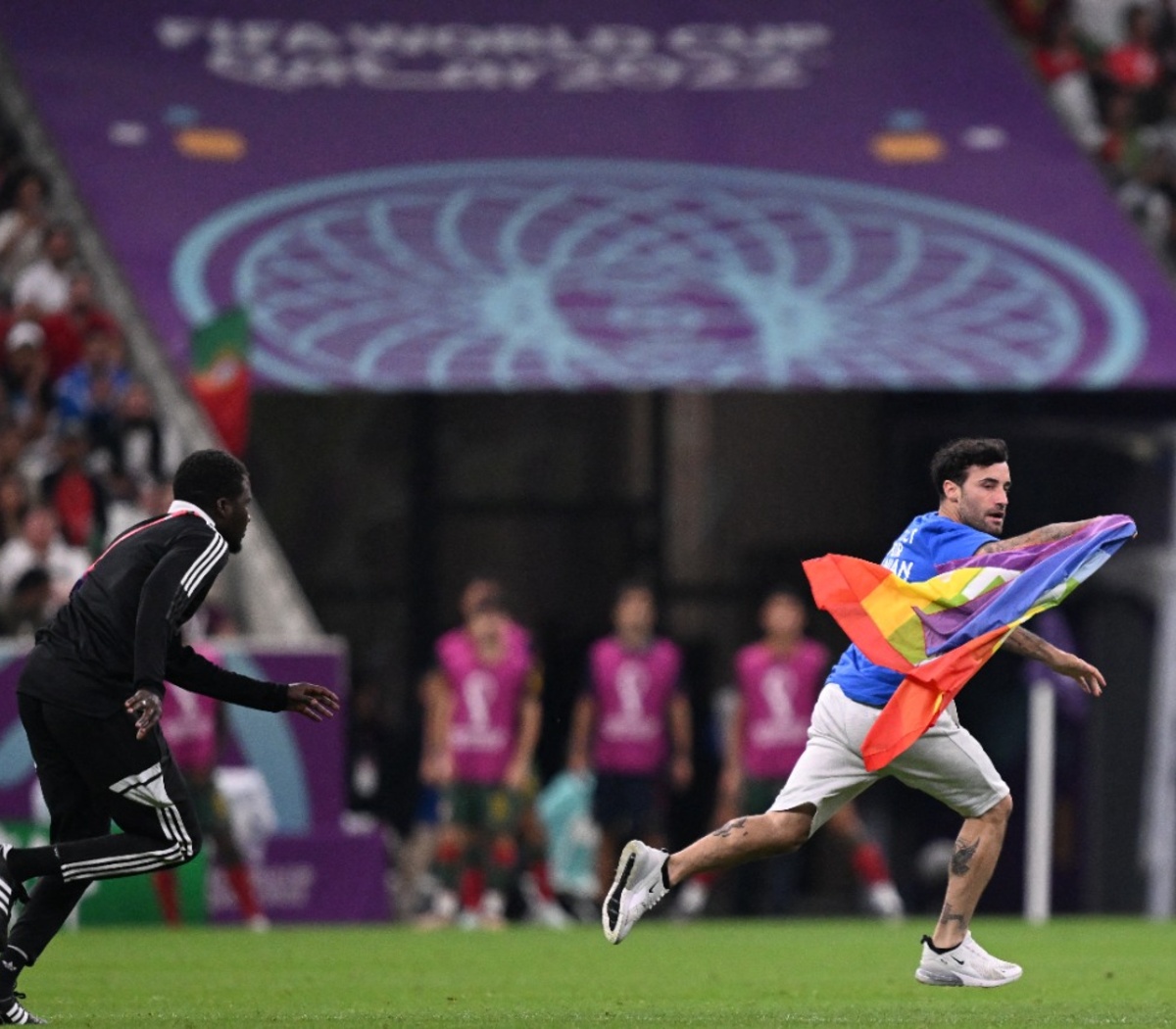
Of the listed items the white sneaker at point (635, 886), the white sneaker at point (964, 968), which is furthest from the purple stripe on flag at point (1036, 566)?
the white sneaker at point (635, 886)

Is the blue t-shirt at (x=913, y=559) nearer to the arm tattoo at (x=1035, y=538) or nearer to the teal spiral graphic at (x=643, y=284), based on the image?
the arm tattoo at (x=1035, y=538)

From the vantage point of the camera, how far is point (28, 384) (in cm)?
1858

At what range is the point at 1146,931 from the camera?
15031 mm

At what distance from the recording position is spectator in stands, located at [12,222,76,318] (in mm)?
19245

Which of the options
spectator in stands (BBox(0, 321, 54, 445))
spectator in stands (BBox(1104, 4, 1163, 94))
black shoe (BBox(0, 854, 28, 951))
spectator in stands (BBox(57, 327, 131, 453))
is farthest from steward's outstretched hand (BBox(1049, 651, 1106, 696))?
spectator in stands (BBox(1104, 4, 1163, 94))

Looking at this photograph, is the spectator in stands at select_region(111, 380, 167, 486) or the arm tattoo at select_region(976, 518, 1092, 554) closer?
the arm tattoo at select_region(976, 518, 1092, 554)

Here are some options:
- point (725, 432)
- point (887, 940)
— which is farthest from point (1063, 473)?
point (887, 940)

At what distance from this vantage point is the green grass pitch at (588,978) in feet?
29.3

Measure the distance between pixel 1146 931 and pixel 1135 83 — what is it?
977 cm

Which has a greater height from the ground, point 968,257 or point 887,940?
point 968,257

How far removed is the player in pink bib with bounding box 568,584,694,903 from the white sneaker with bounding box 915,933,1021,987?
25.3 ft

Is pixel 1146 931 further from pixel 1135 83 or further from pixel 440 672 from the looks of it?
pixel 1135 83

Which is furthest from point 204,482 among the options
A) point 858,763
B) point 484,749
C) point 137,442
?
point 137,442

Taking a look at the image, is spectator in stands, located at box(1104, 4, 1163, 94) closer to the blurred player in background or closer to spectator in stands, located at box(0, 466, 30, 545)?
the blurred player in background
